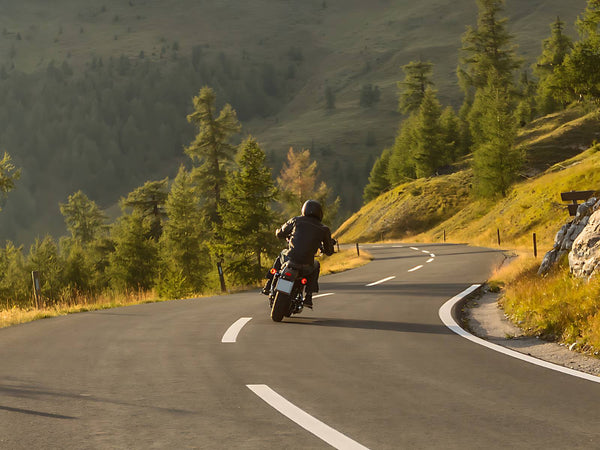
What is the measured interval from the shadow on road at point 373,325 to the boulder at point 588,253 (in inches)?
103

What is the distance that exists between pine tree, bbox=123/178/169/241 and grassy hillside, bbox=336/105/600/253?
85.9ft

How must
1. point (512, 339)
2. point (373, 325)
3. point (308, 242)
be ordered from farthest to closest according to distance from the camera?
point (308, 242) → point (373, 325) → point (512, 339)

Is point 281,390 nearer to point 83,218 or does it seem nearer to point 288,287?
point 288,287

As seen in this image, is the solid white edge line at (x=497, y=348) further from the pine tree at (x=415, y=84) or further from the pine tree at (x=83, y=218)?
the pine tree at (x=415, y=84)

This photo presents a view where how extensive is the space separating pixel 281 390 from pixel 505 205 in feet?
173

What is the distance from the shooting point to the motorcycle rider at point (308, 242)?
11.2m

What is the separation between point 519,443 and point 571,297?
614 cm

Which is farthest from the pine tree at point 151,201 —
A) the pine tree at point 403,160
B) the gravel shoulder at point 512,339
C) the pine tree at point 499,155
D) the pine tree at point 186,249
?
the gravel shoulder at point 512,339

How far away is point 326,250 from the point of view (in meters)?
11.5

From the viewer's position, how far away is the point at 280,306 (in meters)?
11.5

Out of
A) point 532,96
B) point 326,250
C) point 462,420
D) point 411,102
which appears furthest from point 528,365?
point 532,96

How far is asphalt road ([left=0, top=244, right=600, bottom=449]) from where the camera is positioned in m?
4.71

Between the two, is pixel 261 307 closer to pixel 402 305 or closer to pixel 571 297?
pixel 402 305

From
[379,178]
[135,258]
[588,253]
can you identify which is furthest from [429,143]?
[588,253]
